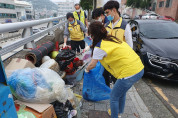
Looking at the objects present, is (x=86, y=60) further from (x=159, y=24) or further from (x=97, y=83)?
(x=159, y=24)

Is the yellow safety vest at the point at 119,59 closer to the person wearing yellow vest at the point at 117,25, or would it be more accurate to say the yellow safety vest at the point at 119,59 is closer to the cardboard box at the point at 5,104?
the person wearing yellow vest at the point at 117,25

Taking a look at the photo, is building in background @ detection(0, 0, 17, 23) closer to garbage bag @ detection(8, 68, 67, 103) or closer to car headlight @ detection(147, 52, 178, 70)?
car headlight @ detection(147, 52, 178, 70)

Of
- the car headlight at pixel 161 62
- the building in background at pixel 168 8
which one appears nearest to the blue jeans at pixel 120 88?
the car headlight at pixel 161 62

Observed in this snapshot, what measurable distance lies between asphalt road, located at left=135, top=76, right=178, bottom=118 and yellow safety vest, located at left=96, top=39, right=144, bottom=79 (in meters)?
1.33

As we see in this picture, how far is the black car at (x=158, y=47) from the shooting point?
11.6 ft

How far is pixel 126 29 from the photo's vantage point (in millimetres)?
2693

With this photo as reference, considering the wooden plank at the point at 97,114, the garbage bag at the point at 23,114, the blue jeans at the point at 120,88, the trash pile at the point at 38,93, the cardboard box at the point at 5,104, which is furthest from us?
the wooden plank at the point at 97,114

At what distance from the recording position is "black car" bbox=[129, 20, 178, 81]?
11.6 ft

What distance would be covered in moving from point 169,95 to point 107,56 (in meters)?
2.39

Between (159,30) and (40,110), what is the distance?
179 inches

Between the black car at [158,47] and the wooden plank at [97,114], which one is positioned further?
the black car at [158,47]

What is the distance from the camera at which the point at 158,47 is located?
387 cm

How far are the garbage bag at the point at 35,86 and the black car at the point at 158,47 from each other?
2661mm

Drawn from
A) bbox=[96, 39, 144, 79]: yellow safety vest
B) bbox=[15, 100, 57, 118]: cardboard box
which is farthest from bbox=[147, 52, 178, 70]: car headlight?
bbox=[15, 100, 57, 118]: cardboard box
